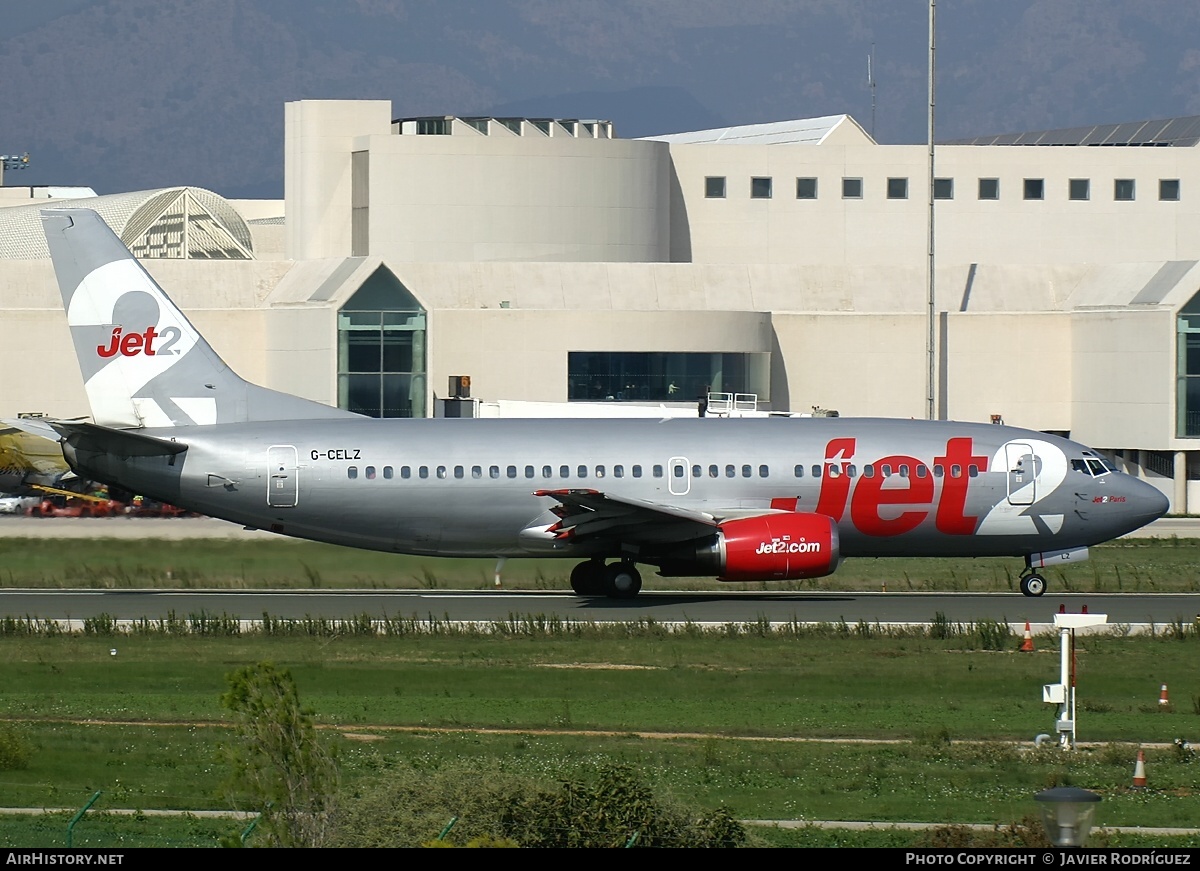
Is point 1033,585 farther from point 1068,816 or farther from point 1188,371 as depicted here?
point 1188,371

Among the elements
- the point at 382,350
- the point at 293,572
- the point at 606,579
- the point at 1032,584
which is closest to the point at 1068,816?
the point at 606,579

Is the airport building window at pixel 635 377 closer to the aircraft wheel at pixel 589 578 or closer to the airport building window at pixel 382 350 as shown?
the airport building window at pixel 382 350

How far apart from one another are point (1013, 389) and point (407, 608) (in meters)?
47.8

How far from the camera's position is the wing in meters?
37.5

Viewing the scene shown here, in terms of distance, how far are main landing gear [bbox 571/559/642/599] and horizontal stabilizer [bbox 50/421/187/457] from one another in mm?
9287

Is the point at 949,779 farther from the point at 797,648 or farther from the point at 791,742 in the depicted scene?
the point at 797,648

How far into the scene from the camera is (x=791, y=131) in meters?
101

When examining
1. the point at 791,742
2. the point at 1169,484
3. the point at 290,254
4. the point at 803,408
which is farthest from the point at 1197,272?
the point at 791,742

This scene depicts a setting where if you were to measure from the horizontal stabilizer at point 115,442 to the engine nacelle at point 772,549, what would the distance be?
38.9 feet

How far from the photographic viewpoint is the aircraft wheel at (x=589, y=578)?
39.9 m

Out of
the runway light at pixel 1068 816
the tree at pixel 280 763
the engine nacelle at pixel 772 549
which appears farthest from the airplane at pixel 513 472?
the runway light at pixel 1068 816

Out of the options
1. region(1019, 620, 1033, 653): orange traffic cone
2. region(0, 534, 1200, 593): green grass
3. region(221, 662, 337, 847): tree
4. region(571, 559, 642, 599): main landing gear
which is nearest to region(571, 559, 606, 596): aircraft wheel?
region(571, 559, 642, 599): main landing gear

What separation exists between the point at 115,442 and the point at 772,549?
1430cm

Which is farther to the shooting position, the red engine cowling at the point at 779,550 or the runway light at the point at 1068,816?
the red engine cowling at the point at 779,550
